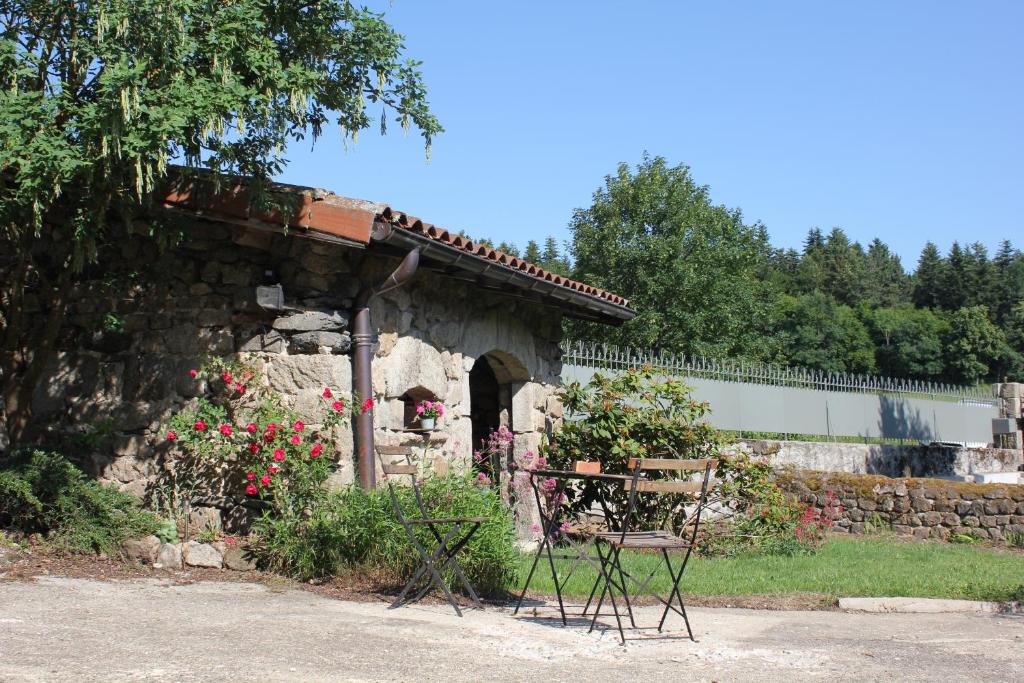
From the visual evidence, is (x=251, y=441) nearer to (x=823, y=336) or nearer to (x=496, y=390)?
(x=496, y=390)

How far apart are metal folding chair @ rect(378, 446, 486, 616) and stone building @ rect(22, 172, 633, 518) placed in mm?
1140

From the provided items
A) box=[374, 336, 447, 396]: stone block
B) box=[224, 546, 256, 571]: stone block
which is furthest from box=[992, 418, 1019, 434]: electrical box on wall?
box=[224, 546, 256, 571]: stone block

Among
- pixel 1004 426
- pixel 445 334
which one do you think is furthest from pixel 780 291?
pixel 445 334

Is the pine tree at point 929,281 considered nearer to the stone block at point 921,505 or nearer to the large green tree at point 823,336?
the large green tree at point 823,336

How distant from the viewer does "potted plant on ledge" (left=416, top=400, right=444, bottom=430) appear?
822 cm

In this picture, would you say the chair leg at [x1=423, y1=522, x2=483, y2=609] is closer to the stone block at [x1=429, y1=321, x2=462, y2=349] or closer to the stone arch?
the stone block at [x1=429, y1=321, x2=462, y2=349]

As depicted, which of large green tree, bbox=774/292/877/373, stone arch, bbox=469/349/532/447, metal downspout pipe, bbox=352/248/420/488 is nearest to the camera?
metal downspout pipe, bbox=352/248/420/488

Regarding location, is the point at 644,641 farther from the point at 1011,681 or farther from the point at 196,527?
the point at 196,527

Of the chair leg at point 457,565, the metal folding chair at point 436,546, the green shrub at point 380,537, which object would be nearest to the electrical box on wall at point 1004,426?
the green shrub at point 380,537

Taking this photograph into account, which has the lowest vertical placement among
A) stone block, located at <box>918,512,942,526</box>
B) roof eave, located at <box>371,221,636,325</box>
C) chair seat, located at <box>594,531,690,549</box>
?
stone block, located at <box>918,512,942,526</box>

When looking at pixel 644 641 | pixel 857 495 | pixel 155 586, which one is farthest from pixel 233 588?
pixel 857 495

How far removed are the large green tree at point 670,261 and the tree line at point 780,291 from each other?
42mm

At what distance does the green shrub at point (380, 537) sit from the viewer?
23.0 feet

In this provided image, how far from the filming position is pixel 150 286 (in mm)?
8461
